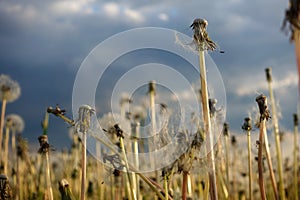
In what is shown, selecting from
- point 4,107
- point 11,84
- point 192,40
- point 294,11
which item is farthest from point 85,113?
point 11,84

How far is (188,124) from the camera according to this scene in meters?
2.49

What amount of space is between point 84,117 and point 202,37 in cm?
83

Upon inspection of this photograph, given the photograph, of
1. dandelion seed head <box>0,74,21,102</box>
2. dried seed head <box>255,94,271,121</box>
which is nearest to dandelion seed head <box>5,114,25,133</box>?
dandelion seed head <box>0,74,21,102</box>

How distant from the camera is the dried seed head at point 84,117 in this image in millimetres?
2461

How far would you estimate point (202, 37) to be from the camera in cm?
212

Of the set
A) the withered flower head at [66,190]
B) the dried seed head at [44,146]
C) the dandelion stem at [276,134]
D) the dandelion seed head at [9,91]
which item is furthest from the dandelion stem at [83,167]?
the dandelion seed head at [9,91]

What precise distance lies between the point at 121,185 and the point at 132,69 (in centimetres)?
143

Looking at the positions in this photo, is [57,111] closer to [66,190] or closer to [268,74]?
[66,190]

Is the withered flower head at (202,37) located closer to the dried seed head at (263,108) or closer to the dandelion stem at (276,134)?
the dried seed head at (263,108)

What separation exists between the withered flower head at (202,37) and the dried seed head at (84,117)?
0.76 meters

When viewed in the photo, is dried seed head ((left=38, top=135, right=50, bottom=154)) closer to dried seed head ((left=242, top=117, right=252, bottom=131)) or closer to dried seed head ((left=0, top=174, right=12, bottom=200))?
dried seed head ((left=0, top=174, right=12, bottom=200))

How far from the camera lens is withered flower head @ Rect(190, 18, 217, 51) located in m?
2.11

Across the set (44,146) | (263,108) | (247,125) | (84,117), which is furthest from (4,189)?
(263,108)

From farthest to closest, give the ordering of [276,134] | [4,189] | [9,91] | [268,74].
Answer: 1. [9,91]
2. [268,74]
3. [276,134]
4. [4,189]
